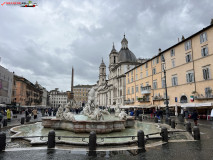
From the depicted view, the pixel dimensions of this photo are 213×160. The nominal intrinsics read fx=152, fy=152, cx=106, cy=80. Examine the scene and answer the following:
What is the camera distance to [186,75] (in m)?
26.8

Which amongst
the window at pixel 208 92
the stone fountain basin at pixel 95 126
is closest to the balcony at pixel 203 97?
the window at pixel 208 92

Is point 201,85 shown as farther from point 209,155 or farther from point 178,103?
point 209,155

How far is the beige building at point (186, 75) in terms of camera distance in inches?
886

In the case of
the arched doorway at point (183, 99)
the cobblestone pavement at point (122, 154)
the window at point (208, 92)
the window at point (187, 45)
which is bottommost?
the cobblestone pavement at point (122, 154)

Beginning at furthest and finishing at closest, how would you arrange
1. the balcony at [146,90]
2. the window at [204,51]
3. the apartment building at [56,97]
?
the apartment building at [56,97] < the balcony at [146,90] < the window at [204,51]

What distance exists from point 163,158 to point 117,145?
2.31 metres

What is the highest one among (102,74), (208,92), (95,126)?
(102,74)

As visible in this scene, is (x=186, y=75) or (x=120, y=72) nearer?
(x=186, y=75)

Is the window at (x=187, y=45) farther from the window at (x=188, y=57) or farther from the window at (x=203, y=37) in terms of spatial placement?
the window at (x=203, y=37)

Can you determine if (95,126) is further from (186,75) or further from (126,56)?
(126,56)

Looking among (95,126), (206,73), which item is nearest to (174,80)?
(206,73)

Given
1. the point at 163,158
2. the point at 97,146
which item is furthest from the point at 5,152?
the point at 163,158

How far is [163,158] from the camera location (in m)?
5.62

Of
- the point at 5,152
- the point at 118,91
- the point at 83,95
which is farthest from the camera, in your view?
the point at 83,95
